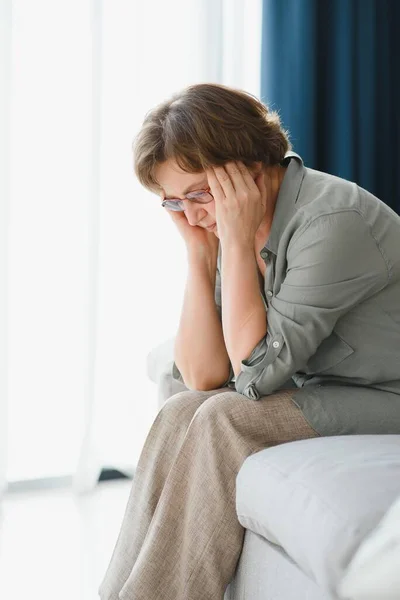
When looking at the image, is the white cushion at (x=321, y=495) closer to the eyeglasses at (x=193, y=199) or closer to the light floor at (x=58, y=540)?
the eyeglasses at (x=193, y=199)

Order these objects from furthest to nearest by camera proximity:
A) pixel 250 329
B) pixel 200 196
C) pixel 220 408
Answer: pixel 200 196 → pixel 250 329 → pixel 220 408

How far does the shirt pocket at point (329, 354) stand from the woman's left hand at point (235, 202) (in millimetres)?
262

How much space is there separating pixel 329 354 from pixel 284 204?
0.33 m

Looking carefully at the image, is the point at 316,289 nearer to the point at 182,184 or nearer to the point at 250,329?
the point at 250,329

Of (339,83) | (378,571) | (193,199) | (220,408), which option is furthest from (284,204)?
(339,83)

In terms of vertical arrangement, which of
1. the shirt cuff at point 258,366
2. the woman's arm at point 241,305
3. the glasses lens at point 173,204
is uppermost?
the glasses lens at point 173,204

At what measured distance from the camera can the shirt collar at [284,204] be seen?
5.79 feet

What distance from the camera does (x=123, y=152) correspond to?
2.97 m

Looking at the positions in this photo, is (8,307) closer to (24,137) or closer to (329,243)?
(24,137)

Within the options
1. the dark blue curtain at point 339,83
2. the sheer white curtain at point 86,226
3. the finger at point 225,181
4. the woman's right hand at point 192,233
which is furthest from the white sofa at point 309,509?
the dark blue curtain at point 339,83

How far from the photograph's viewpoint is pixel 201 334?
1.97 m

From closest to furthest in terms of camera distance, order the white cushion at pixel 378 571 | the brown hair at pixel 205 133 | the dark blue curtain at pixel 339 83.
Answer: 1. the white cushion at pixel 378 571
2. the brown hair at pixel 205 133
3. the dark blue curtain at pixel 339 83

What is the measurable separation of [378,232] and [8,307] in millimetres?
1510

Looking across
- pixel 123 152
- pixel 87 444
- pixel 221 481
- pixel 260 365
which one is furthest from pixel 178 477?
pixel 123 152
